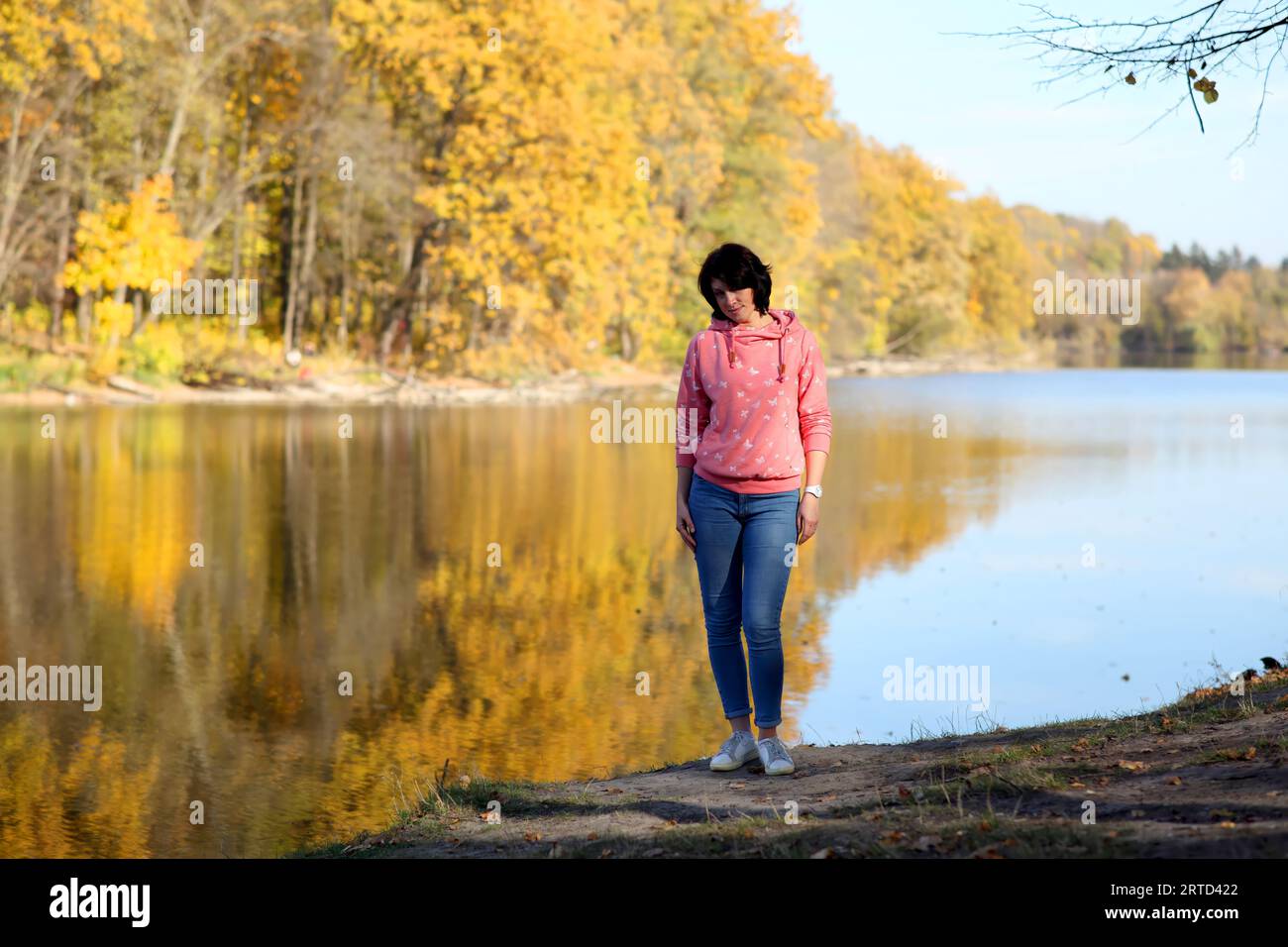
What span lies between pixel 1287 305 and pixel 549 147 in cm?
10690

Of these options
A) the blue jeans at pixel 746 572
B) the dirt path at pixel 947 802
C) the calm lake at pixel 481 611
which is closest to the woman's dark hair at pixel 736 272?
the blue jeans at pixel 746 572

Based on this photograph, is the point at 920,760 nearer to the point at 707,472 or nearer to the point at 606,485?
the point at 707,472

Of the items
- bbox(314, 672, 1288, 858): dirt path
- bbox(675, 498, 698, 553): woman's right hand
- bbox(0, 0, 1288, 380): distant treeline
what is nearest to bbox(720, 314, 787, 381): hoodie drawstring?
bbox(675, 498, 698, 553): woman's right hand

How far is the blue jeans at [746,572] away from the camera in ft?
20.9

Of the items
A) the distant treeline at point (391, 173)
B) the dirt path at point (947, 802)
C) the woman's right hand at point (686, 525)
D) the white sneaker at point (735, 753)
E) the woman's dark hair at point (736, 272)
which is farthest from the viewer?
the distant treeline at point (391, 173)

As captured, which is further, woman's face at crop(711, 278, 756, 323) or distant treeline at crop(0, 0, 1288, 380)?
distant treeline at crop(0, 0, 1288, 380)

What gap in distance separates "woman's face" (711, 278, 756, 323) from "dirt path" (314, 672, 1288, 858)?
1.95 metres

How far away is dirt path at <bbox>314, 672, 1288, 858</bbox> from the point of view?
4789 millimetres

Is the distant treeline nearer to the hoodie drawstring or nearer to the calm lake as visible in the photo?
the calm lake

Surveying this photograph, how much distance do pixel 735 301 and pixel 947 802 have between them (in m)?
2.14

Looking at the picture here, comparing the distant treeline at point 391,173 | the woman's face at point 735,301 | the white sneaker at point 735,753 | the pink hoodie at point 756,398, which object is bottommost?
the white sneaker at point 735,753

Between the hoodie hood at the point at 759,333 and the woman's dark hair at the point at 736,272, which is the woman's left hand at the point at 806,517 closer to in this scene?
the hoodie hood at the point at 759,333

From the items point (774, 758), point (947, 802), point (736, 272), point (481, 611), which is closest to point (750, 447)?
point (736, 272)

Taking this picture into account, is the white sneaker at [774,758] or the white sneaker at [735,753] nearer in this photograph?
the white sneaker at [774,758]
